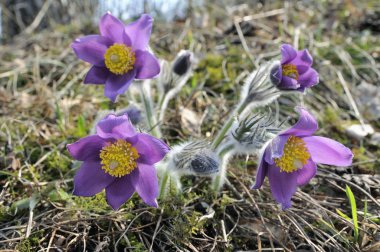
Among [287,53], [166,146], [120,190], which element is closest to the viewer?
[166,146]

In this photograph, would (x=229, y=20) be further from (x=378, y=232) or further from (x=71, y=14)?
(x=378, y=232)

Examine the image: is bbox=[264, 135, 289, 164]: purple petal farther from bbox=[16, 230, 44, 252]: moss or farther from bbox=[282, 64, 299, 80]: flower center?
bbox=[16, 230, 44, 252]: moss

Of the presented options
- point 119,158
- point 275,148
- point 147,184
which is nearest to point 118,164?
point 119,158

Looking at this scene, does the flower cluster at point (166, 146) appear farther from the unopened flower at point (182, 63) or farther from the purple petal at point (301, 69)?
the unopened flower at point (182, 63)

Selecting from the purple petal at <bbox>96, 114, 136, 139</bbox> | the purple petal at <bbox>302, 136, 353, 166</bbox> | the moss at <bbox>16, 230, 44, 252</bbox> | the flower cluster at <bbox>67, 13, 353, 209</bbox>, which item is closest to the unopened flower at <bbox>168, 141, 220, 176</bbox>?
the flower cluster at <bbox>67, 13, 353, 209</bbox>

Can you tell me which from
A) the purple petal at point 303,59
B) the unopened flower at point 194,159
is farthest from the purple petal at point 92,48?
the purple petal at point 303,59

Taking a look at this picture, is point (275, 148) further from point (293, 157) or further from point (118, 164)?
point (118, 164)
